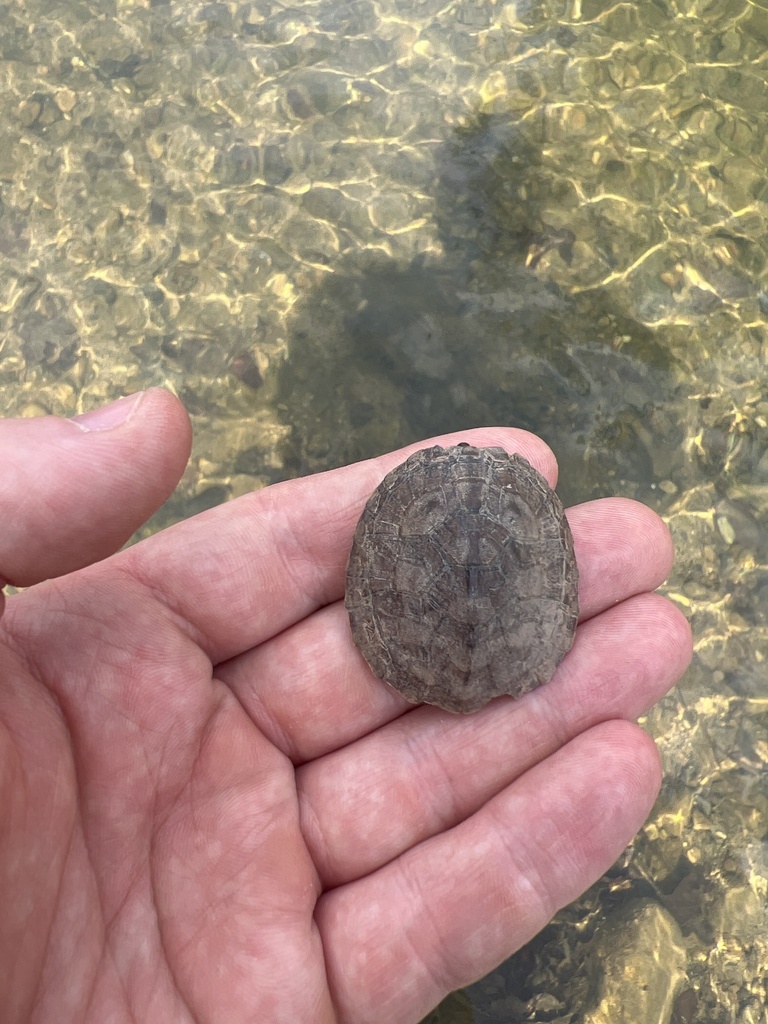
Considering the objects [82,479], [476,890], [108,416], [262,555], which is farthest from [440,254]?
[476,890]

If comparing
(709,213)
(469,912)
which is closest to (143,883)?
(469,912)

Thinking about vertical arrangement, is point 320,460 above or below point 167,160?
below

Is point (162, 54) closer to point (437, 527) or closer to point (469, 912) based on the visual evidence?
point (437, 527)

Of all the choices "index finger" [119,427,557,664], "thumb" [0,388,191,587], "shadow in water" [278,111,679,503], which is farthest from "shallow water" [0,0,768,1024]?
"thumb" [0,388,191,587]

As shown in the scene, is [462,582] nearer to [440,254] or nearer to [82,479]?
[82,479]

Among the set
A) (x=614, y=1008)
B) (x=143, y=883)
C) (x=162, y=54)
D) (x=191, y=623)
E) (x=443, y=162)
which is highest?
(x=162, y=54)

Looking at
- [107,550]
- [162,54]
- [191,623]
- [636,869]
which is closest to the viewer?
[107,550]
